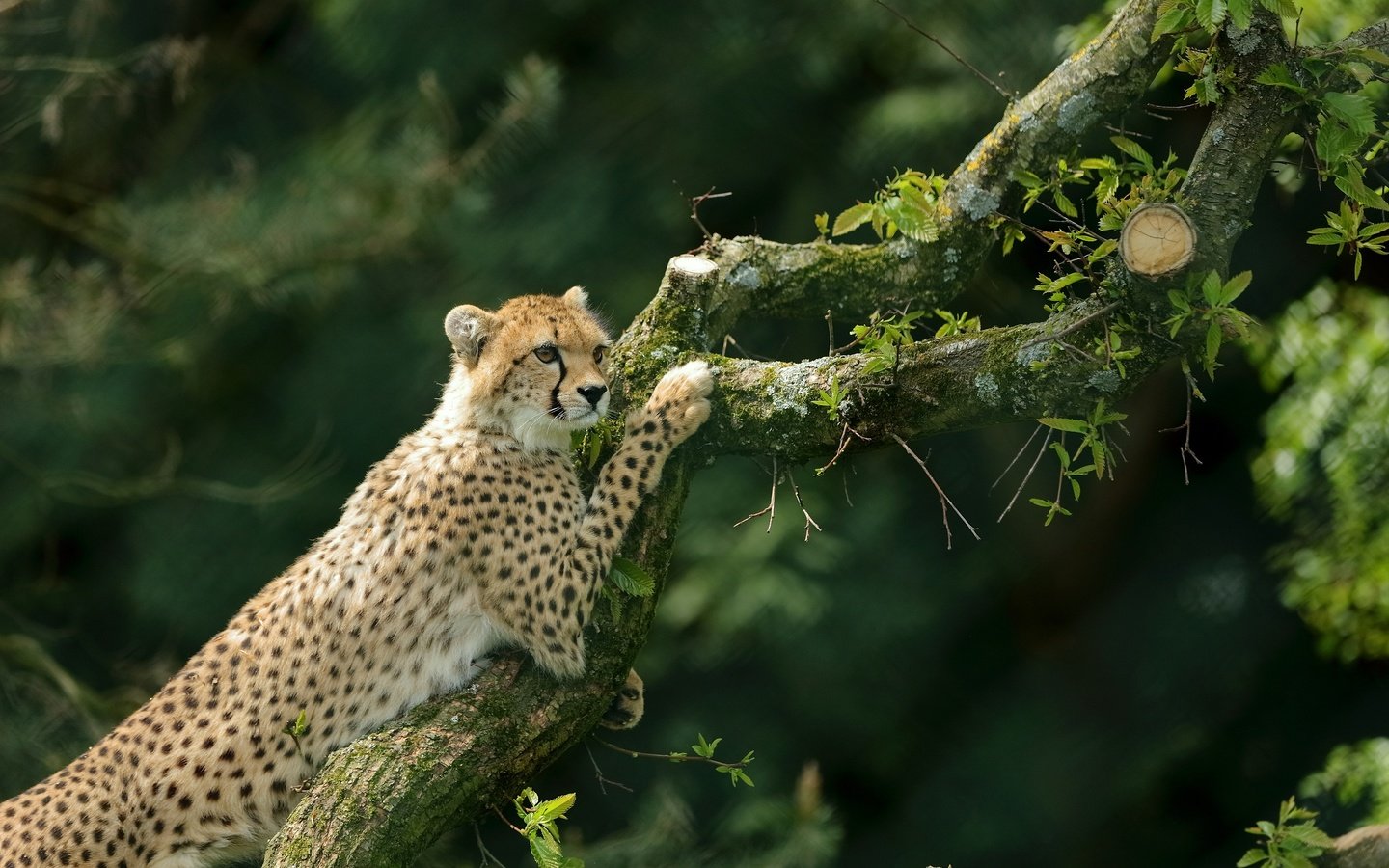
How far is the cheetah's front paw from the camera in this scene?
281 centimetres

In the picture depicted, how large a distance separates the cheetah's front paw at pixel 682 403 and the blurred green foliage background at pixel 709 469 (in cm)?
212

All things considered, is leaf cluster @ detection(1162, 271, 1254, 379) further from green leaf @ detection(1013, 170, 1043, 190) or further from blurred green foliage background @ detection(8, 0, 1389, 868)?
blurred green foliage background @ detection(8, 0, 1389, 868)

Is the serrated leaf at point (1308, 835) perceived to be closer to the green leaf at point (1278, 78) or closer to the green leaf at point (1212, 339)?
the green leaf at point (1212, 339)

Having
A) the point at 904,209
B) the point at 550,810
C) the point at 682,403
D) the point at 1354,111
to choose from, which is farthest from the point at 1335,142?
the point at 550,810

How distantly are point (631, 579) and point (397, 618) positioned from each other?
46 cm

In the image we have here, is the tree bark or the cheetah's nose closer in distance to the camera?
the tree bark

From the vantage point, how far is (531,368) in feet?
9.71

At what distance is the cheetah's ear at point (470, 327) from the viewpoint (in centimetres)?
303

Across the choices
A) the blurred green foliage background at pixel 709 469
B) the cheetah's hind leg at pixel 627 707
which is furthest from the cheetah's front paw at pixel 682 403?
the blurred green foliage background at pixel 709 469

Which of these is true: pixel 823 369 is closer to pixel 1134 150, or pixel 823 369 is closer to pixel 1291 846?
pixel 1134 150

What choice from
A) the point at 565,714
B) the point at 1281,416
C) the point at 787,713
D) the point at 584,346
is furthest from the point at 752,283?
the point at 787,713

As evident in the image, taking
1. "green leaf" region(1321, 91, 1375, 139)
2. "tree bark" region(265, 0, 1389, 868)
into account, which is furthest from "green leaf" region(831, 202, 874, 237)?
"green leaf" region(1321, 91, 1375, 139)

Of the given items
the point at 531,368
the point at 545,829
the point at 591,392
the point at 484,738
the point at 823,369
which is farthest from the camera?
the point at 531,368

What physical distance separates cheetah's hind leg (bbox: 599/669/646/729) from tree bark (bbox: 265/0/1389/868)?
19cm
